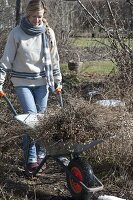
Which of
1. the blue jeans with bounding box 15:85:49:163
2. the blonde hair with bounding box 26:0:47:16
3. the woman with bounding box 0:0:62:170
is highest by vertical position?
A: the blonde hair with bounding box 26:0:47:16

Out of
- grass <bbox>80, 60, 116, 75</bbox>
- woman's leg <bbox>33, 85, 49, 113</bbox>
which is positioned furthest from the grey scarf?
grass <bbox>80, 60, 116, 75</bbox>

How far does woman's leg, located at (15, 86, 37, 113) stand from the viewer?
496 centimetres

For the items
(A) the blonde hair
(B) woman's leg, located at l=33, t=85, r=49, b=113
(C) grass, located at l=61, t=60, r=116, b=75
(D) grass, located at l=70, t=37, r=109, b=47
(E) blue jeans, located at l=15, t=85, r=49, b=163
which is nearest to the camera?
(A) the blonde hair

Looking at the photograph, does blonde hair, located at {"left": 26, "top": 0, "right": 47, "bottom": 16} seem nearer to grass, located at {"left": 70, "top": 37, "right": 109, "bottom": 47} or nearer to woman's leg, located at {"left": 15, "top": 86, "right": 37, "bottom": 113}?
woman's leg, located at {"left": 15, "top": 86, "right": 37, "bottom": 113}

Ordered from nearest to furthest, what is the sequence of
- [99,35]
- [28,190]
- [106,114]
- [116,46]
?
[106,114] → [28,190] → [116,46] → [99,35]

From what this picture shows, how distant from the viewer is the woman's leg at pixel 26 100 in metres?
4.96

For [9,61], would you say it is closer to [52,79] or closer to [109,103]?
[52,79]

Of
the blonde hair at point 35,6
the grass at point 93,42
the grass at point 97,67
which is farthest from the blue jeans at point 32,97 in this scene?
the grass at point 97,67

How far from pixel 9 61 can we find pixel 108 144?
4.27 ft

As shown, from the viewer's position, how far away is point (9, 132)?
559 centimetres

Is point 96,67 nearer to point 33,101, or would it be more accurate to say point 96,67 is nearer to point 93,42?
point 93,42

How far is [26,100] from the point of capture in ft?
16.3

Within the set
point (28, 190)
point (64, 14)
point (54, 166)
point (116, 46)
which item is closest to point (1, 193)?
point (28, 190)

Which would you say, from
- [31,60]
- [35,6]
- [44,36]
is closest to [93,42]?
[44,36]
